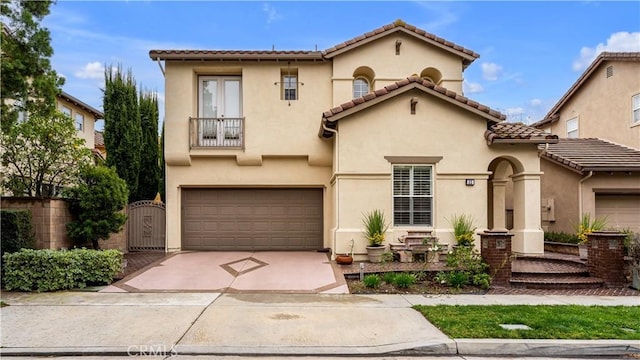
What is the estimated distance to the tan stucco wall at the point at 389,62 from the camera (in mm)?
14695

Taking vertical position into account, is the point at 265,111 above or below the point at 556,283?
above

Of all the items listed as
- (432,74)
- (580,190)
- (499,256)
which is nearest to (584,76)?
(580,190)

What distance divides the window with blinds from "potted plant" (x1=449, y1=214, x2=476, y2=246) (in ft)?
2.32

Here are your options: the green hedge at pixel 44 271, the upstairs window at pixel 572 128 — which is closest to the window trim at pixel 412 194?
the green hedge at pixel 44 271

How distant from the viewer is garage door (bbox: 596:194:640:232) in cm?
1507

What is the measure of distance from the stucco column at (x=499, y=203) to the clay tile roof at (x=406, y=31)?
4.55m

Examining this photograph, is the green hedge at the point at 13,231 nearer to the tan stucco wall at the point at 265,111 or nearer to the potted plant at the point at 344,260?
the tan stucco wall at the point at 265,111

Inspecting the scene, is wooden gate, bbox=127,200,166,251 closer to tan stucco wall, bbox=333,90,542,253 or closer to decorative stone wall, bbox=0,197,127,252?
decorative stone wall, bbox=0,197,127,252

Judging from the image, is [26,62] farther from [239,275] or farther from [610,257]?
[610,257]

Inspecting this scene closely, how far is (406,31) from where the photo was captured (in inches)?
575

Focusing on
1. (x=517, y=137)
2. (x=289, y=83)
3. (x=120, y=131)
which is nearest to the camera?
(x=517, y=137)

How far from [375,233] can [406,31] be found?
7349 mm

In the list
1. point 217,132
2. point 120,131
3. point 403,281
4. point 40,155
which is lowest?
point 403,281

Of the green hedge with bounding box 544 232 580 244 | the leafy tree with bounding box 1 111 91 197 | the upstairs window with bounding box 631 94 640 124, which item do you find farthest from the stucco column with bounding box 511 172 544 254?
the leafy tree with bounding box 1 111 91 197
